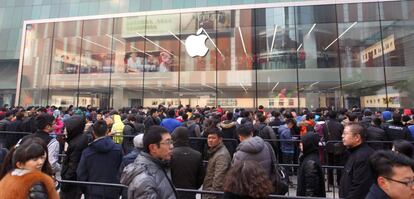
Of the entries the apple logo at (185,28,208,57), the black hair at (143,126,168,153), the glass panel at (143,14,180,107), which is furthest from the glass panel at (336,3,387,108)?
the black hair at (143,126,168,153)

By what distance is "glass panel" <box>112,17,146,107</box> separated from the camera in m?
21.8

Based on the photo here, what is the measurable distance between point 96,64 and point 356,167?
22.4 m

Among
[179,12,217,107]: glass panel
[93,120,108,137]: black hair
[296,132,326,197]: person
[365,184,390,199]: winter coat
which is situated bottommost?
[296,132,326,197]: person

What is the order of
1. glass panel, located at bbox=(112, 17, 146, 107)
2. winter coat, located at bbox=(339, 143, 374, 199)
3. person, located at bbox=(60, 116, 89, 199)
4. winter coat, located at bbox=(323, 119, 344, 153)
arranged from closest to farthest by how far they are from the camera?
1. winter coat, located at bbox=(339, 143, 374, 199)
2. person, located at bbox=(60, 116, 89, 199)
3. winter coat, located at bbox=(323, 119, 344, 153)
4. glass panel, located at bbox=(112, 17, 146, 107)

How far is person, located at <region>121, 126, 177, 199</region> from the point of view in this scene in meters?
2.35

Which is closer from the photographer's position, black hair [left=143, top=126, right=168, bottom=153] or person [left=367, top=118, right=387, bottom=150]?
black hair [left=143, top=126, right=168, bottom=153]

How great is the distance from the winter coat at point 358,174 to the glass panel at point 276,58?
15776 millimetres

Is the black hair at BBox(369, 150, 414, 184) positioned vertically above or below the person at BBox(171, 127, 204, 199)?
above

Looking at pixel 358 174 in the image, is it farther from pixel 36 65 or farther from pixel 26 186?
pixel 36 65

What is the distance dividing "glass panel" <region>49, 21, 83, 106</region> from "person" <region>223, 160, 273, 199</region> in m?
23.1

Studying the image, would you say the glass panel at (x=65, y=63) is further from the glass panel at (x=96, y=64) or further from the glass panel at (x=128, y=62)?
the glass panel at (x=128, y=62)

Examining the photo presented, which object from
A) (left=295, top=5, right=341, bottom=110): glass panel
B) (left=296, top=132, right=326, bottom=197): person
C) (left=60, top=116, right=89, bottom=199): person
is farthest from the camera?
(left=295, top=5, right=341, bottom=110): glass panel

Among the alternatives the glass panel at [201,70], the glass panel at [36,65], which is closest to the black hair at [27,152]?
the glass panel at [201,70]

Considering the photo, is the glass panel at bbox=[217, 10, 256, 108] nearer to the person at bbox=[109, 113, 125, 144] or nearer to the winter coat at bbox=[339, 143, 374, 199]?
the person at bbox=[109, 113, 125, 144]
